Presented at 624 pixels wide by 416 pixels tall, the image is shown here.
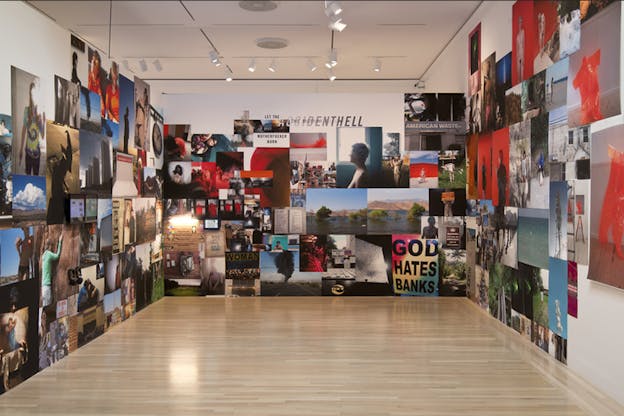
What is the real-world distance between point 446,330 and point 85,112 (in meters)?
4.08

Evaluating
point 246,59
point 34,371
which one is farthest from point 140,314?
point 246,59

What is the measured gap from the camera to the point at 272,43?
26.0 feet

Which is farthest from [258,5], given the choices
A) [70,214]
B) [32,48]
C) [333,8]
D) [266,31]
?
[70,214]

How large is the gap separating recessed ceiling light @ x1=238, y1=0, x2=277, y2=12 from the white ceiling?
7 centimetres

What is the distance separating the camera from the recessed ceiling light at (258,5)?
6344 millimetres

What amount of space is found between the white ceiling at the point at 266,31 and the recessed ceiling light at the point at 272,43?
105 millimetres

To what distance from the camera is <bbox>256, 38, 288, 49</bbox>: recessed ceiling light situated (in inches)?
307

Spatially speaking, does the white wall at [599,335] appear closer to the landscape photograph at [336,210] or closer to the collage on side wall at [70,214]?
the landscape photograph at [336,210]

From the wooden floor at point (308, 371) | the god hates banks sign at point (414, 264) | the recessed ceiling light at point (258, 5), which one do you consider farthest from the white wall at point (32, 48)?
the god hates banks sign at point (414, 264)

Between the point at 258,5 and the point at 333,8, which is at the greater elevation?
the point at 258,5

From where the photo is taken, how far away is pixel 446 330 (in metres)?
5.99

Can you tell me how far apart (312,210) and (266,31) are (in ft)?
7.88

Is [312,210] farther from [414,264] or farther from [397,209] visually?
[414,264]

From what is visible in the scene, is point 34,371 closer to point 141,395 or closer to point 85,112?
point 141,395
